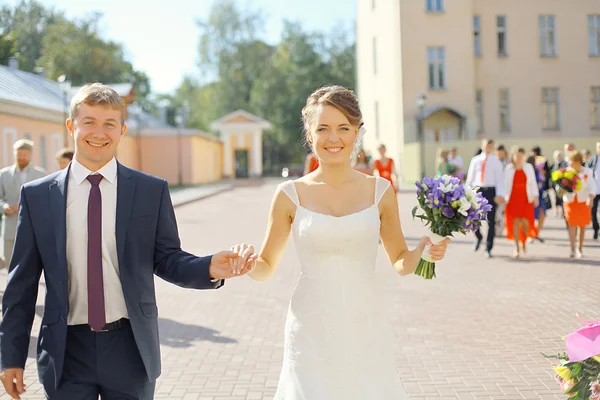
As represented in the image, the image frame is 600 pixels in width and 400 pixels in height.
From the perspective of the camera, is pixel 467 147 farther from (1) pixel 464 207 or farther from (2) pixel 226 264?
(2) pixel 226 264

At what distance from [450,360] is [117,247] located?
410 cm

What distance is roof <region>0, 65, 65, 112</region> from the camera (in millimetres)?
26859

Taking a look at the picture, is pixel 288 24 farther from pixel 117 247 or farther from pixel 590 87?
pixel 117 247

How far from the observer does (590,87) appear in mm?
42719

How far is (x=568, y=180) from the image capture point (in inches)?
494

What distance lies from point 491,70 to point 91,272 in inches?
1650

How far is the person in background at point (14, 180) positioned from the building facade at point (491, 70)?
31997 mm

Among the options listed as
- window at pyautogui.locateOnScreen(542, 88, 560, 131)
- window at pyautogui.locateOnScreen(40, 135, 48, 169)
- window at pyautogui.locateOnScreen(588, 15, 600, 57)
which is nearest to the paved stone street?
window at pyautogui.locateOnScreen(40, 135, 48, 169)

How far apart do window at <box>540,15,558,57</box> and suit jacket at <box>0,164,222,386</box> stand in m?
43.1

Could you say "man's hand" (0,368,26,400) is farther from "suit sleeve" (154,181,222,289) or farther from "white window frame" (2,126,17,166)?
"white window frame" (2,126,17,166)

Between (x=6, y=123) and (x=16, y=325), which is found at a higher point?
(x=6, y=123)

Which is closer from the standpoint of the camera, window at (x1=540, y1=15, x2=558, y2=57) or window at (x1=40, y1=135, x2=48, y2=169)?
window at (x1=40, y1=135, x2=48, y2=169)

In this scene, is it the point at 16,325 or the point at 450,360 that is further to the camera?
the point at 450,360

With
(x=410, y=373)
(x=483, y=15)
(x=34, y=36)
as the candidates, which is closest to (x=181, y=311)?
(x=410, y=373)
